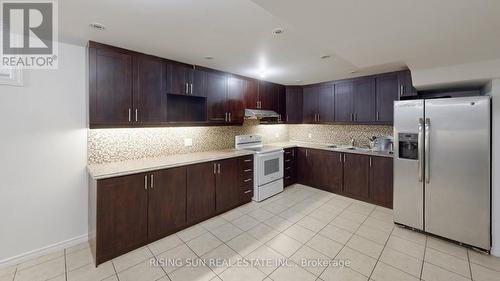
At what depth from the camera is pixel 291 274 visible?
1947 millimetres

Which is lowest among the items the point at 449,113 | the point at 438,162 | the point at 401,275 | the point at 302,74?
the point at 401,275

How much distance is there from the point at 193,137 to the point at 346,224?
272cm

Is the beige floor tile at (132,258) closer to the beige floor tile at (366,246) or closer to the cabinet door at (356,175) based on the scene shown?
the beige floor tile at (366,246)

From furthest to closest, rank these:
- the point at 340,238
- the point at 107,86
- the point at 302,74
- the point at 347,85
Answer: the point at 347,85 → the point at 302,74 → the point at 340,238 → the point at 107,86

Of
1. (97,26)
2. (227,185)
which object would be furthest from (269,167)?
(97,26)

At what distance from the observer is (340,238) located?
2.54 metres

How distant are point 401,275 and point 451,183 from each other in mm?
1320

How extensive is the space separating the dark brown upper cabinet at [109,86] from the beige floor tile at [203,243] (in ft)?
5.50

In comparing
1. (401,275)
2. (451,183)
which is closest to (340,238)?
(401,275)

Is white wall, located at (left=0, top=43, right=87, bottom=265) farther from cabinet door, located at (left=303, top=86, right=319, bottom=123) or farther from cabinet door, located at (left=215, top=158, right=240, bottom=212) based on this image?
cabinet door, located at (left=303, top=86, right=319, bottom=123)

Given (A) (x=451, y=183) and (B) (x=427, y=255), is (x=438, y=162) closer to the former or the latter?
Answer: (A) (x=451, y=183)

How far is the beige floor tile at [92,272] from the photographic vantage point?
1899 mm

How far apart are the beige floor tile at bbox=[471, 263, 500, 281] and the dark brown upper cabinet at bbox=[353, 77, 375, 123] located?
2369 millimetres
